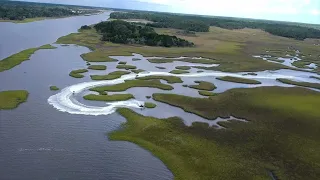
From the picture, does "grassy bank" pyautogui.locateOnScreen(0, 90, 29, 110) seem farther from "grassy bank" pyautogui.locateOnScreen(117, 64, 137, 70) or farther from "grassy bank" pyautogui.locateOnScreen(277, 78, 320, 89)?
"grassy bank" pyautogui.locateOnScreen(277, 78, 320, 89)

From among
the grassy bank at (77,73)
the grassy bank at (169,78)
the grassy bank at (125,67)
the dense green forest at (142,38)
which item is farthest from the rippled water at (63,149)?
the dense green forest at (142,38)

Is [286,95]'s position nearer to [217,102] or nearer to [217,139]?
[217,102]

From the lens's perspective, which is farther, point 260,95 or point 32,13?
point 32,13

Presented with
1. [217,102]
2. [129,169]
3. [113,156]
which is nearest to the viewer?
[129,169]

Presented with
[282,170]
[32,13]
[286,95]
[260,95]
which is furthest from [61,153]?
[32,13]

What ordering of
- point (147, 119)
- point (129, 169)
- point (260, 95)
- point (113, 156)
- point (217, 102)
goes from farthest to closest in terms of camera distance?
point (260, 95) < point (217, 102) < point (147, 119) < point (113, 156) < point (129, 169)

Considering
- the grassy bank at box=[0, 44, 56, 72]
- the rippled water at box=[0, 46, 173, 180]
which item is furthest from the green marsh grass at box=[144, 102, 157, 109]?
the grassy bank at box=[0, 44, 56, 72]
